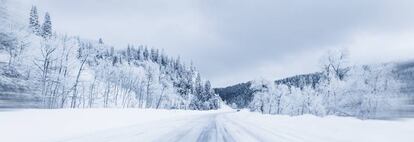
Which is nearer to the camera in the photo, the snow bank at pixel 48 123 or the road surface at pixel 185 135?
the snow bank at pixel 48 123

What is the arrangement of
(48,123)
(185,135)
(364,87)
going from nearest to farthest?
(48,123) → (185,135) → (364,87)

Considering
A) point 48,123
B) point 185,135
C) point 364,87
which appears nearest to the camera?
point 48,123

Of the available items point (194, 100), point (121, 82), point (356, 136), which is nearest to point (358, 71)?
point (356, 136)

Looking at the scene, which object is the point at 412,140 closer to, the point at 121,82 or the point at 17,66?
the point at 17,66

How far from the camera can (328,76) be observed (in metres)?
53.0

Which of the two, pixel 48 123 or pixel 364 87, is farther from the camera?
pixel 364 87

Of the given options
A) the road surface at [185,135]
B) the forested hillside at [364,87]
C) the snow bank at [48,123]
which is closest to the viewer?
the snow bank at [48,123]

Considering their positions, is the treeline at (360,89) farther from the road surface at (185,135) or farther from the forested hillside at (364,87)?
the road surface at (185,135)

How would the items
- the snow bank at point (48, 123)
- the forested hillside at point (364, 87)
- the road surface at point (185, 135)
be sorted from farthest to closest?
1. the forested hillside at point (364, 87)
2. the road surface at point (185, 135)
3. the snow bank at point (48, 123)

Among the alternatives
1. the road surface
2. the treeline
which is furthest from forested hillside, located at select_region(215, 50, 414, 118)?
the road surface

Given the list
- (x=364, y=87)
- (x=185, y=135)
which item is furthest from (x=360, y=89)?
(x=185, y=135)

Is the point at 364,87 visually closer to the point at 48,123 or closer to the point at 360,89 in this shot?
the point at 360,89

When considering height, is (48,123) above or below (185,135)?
above

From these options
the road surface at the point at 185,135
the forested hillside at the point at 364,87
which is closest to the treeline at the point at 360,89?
the forested hillside at the point at 364,87
